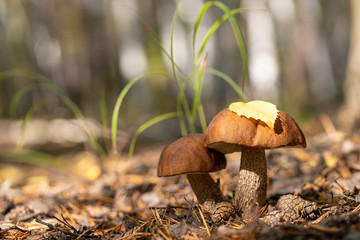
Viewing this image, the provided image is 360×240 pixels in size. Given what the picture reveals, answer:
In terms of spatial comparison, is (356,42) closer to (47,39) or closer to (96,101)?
(96,101)

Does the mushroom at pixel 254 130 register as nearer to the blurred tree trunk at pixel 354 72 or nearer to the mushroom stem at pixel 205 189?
the mushroom stem at pixel 205 189

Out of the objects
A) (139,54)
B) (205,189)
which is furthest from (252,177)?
(139,54)

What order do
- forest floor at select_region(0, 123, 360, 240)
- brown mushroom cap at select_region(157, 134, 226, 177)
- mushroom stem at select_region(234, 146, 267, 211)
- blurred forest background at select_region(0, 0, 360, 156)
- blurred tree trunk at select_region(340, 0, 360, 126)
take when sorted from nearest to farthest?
forest floor at select_region(0, 123, 360, 240) < brown mushroom cap at select_region(157, 134, 226, 177) < mushroom stem at select_region(234, 146, 267, 211) < blurred tree trunk at select_region(340, 0, 360, 126) < blurred forest background at select_region(0, 0, 360, 156)

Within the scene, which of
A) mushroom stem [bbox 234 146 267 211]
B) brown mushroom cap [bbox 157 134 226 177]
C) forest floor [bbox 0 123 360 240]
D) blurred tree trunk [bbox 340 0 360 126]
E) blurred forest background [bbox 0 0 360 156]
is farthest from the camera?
blurred forest background [bbox 0 0 360 156]

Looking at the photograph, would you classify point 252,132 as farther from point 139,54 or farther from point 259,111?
point 139,54

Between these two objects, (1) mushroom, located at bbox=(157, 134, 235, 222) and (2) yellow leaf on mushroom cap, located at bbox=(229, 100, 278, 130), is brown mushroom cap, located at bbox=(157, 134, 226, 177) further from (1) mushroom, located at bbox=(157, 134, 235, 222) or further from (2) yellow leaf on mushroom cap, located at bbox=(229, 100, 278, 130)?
(2) yellow leaf on mushroom cap, located at bbox=(229, 100, 278, 130)

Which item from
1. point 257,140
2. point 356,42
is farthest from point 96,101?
point 257,140

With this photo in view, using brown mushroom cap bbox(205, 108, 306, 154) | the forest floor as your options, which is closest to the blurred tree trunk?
the forest floor

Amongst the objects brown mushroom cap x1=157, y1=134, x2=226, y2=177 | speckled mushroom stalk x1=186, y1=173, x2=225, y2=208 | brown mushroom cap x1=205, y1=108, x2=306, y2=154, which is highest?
brown mushroom cap x1=205, y1=108, x2=306, y2=154
